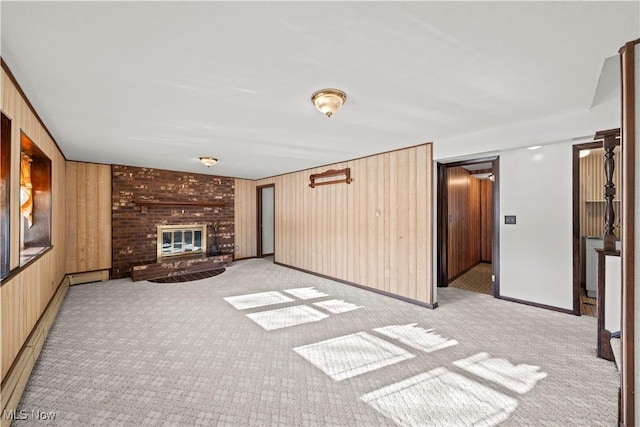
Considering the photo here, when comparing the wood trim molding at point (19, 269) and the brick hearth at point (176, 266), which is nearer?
the wood trim molding at point (19, 269)

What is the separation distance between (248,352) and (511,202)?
4020mm

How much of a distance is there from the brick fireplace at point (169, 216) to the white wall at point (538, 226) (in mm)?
5654

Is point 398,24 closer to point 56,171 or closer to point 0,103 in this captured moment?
point 0,103

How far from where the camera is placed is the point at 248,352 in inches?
99.3

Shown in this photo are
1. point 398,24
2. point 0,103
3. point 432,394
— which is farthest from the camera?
point 432,394

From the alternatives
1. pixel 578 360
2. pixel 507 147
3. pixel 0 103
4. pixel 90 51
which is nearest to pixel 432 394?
pixel 578 360

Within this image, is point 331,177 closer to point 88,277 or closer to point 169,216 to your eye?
point 169,216

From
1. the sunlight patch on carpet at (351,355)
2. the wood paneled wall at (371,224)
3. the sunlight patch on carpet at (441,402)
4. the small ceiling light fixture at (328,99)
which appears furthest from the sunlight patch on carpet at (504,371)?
the small ceiling light fixture at (328,99)

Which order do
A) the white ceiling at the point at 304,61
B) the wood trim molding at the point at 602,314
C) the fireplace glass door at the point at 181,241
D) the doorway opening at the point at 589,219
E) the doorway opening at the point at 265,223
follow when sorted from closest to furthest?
the white ceiling at the point at 304,61
the wood trim molding at the point at 602,314
the doorway opening at the point at 589,219
the fireplace glass door at the point at 181,241
the doorway opening at the point at 265,223

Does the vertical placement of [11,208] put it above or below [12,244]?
above

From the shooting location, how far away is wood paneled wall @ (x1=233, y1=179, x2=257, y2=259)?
24.0ft

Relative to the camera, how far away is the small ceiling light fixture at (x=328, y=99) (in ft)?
7.06

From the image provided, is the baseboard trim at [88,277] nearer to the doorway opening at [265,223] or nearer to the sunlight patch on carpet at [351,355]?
the doorway opening at [265,223]

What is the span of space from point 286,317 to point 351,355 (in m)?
1.15
